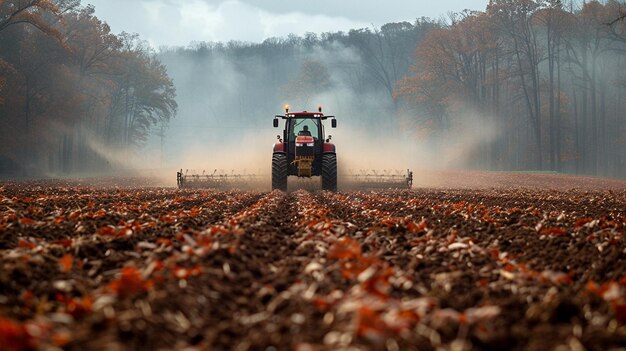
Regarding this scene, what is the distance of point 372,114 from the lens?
8169 centimetres

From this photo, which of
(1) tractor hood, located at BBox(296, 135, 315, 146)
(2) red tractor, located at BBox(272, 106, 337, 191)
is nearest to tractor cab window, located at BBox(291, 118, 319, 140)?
(2) red tractor, located at BBox(272, 106, 337, 191)

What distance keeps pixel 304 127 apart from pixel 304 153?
1.21m

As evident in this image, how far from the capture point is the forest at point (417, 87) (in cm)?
4056

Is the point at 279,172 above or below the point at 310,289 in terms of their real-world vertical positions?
above

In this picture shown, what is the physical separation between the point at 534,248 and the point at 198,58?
408 feet

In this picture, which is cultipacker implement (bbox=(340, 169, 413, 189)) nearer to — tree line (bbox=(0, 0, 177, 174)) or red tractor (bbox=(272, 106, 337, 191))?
red tractor (bbox=(272, 106, 337, 191))

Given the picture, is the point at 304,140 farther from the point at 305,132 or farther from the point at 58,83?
the point at 58,83

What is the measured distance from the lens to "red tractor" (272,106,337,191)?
21.2m

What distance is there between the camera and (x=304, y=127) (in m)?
22.0

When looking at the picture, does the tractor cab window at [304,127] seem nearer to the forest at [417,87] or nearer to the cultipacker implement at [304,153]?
the cultipacker implement at [304,153]

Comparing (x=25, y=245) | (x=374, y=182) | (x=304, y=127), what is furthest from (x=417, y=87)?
(x=25, y=245)

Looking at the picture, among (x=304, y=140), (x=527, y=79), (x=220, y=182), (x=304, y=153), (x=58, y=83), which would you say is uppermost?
(x=527, y=79)

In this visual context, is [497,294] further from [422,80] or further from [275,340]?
[422,80]

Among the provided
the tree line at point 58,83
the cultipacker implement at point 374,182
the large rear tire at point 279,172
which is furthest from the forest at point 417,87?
the large rear tire at point 279,172
